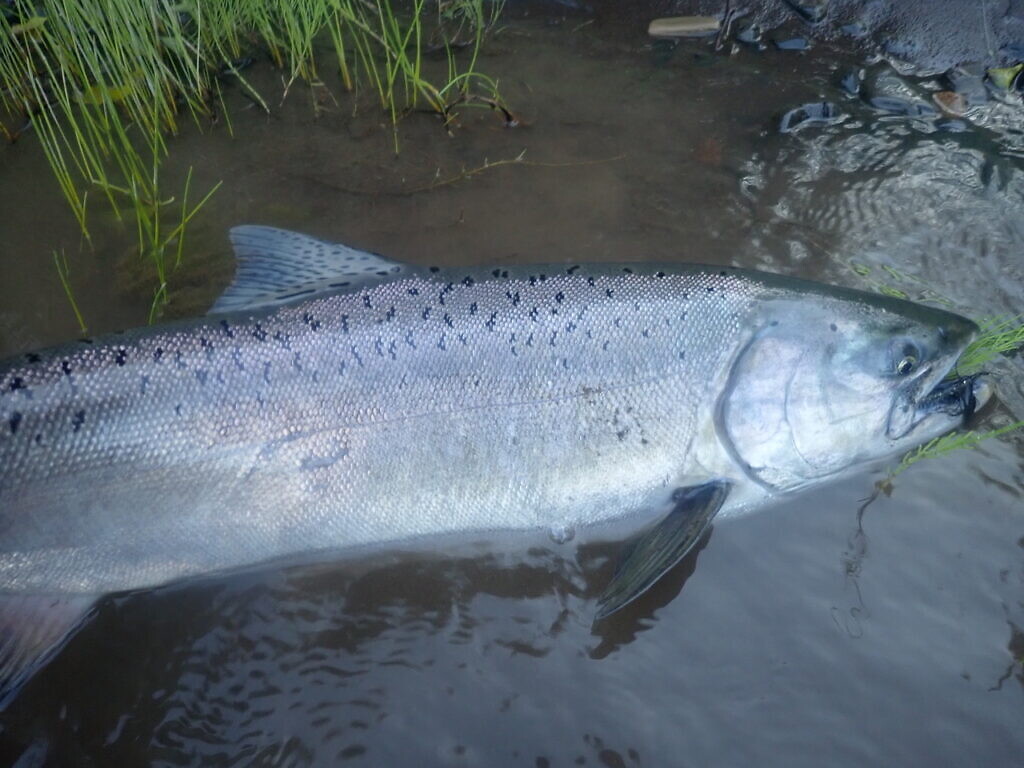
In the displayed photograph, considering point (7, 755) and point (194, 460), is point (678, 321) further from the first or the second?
point (7, 755)

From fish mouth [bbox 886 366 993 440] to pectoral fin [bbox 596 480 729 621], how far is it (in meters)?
0.62

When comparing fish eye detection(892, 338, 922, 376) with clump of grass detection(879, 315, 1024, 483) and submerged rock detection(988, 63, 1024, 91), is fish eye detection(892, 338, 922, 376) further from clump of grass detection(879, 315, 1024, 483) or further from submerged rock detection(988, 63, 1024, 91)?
submerged rock detection(988, 63, 1024, 91)

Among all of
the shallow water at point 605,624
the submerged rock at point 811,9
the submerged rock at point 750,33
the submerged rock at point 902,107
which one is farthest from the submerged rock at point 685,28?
the shallow water at point 605,624

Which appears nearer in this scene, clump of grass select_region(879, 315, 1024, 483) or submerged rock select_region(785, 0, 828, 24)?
clump of grass select_region(879, 315, 1024, 483)

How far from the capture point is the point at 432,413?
2.58 metres

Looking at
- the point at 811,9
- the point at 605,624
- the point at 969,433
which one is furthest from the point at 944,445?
the point at 811,9

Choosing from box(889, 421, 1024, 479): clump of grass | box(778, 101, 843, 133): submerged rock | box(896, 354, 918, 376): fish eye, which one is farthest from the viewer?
box(778, 101, 843, 133): submerged rock

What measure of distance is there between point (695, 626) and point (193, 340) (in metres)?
1.86

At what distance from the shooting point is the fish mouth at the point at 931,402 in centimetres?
267

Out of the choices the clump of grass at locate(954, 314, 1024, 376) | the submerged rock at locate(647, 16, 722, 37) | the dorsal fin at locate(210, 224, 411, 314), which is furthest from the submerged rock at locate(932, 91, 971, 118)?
the dorsal fin at locate(210, 224, 411, 314)

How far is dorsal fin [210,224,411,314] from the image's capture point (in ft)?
8.43

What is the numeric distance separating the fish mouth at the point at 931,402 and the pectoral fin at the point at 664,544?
2.03ft

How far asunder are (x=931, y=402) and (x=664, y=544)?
107 centimetres

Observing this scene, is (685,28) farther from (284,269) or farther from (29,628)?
(29,628)
